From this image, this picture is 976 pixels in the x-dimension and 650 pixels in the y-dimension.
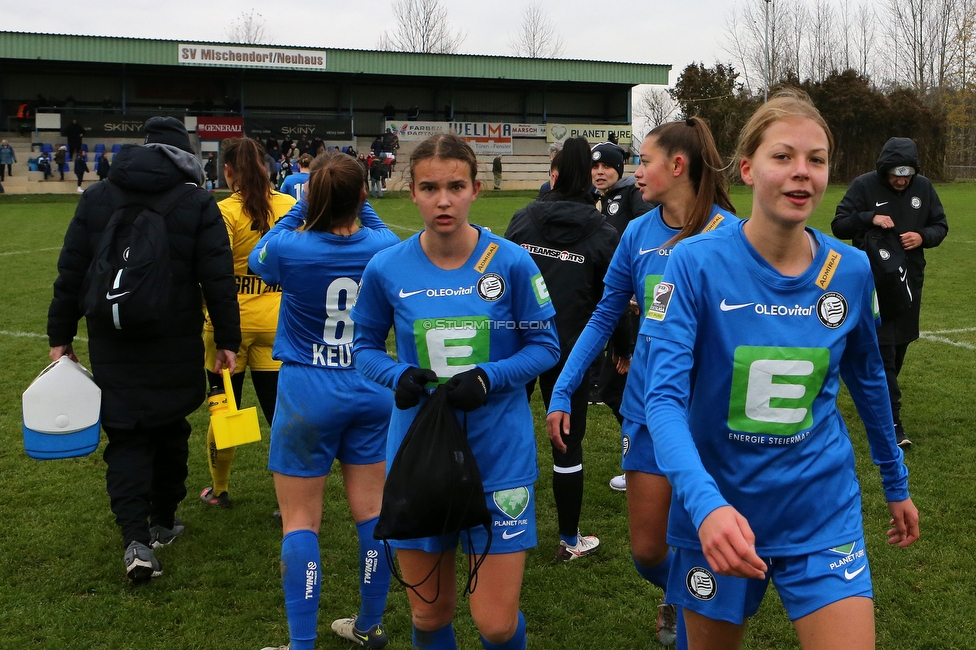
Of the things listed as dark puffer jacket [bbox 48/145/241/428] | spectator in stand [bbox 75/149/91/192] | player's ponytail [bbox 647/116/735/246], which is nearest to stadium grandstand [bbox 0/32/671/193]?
spectator in stand [bbox 75/149/91/192]

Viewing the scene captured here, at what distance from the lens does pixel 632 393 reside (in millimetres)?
3646

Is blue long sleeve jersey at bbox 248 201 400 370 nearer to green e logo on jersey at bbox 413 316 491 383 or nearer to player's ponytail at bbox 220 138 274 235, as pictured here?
green e logo on jersey at bbox 413 316 491 383

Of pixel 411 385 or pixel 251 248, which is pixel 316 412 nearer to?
pixel 411 385

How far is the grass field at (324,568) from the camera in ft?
13.8

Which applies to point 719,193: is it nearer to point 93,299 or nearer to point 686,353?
point 686,353

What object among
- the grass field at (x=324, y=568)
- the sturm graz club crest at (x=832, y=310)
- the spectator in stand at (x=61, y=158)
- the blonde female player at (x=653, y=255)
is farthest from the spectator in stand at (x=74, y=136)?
the sturm graz club crest at (x=832, y=310)

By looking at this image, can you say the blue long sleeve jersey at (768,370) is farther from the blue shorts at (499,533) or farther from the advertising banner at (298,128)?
the advertising banner at (298,128)

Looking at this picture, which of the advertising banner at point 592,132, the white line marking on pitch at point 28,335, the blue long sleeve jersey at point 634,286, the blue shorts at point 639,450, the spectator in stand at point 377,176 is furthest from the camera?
the advertising banner at point 592,132

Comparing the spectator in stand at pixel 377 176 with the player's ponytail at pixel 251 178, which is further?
the spectator in stand at pixel 377 176

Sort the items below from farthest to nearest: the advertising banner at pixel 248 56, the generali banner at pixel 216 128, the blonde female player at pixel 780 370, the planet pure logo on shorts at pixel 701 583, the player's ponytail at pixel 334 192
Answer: the advertising banner at pixel 248 56 → the generali banner at pixel 216 128 → the player's ponytail at pixel 334 192 → the planet pure logo on shorts at pixel 701 583 → the blonde female player at pixel 780 370

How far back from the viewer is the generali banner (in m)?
39.2

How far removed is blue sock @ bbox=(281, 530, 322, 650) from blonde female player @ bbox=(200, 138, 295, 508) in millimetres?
1720

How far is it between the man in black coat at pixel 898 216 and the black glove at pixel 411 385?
471 centimetres

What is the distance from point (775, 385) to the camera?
2367mm
